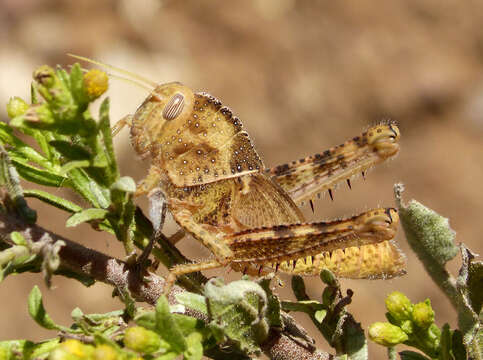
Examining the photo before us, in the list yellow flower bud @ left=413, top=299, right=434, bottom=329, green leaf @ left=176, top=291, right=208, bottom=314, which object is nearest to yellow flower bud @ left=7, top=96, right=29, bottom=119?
green leaf @ left=176, top=291, right=208, bottom=314

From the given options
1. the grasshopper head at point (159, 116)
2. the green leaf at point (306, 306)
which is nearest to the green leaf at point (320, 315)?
the green leaf at point (306, 306)

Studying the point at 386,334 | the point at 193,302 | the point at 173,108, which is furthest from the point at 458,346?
the point at 173,108

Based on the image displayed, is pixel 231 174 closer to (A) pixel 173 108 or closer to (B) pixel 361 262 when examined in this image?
(A) pixel 173 108

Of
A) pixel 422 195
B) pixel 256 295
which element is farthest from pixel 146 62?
pixel 256 295

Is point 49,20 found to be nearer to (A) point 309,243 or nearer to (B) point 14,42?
(B) point 14,42

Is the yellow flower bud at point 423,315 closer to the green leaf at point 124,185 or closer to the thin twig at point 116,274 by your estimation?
the thin twig at point 116,274
